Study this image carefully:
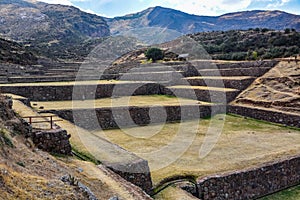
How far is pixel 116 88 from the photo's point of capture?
22.2 meters

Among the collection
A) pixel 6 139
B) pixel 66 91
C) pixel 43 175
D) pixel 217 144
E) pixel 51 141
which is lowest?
pixel 217 144

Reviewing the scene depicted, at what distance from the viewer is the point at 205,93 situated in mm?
22422

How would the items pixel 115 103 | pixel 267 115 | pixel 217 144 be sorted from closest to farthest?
pixel 217 144, pixel 267 115, pixel 115 103

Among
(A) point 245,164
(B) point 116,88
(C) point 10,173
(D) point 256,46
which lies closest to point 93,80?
(B) point 116,88

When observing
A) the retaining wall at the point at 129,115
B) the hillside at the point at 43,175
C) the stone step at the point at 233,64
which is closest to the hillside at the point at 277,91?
the stone step at the point at 233,64

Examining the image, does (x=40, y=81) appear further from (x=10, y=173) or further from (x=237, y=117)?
(x=10, y=173)

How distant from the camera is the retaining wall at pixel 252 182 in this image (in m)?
9.79

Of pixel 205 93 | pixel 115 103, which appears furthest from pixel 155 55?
pixel 115 103

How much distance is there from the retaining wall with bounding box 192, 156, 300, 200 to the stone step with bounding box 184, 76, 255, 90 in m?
11.7

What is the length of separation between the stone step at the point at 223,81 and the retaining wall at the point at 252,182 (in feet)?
38.3

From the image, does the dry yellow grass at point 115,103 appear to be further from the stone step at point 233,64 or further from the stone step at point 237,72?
the stone step at point 233,64

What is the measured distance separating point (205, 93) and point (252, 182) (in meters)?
12.3

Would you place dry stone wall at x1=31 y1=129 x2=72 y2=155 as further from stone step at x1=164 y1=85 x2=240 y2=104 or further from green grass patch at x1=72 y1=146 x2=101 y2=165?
stone step at x1=164 y1=85 x2=240 y2=104

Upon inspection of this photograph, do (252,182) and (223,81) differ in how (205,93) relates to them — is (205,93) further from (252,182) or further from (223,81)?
(252,182)
